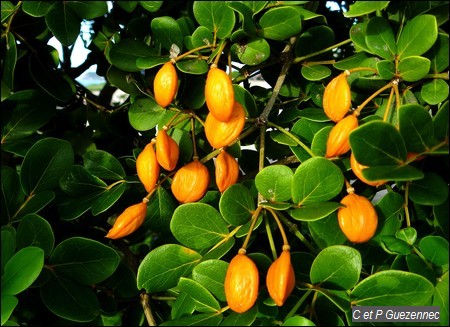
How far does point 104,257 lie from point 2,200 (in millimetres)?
154

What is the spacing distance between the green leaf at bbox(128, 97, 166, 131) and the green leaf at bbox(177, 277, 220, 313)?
0.24m

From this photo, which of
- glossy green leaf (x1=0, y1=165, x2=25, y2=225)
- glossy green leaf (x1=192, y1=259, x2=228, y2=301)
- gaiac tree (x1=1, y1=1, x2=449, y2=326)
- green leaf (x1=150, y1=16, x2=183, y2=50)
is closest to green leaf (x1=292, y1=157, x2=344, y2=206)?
gaiac tree (x1=1, y1=1, x2=449, y2=326)

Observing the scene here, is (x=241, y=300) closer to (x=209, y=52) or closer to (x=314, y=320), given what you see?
(x=314, y=320)

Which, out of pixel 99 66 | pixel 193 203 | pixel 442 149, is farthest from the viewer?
pixel 99 66

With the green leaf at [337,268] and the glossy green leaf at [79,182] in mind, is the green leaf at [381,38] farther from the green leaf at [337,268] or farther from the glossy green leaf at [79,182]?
the glossy green leaf at [79,182]

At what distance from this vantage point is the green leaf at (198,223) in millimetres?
626

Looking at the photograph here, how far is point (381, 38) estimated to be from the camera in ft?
2.00

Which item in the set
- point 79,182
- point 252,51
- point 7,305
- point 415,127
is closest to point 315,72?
point 252,51

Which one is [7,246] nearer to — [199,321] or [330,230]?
[199,321]

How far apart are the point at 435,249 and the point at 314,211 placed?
Answer: 140 millimetres

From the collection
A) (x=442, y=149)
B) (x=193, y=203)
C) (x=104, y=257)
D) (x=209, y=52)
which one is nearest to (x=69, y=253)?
(x=104, y=257)

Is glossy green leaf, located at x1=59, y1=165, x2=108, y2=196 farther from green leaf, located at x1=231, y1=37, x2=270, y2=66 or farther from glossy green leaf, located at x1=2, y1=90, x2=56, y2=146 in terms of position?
green leaf, located at x1=231, y1=37, x2=270, y2=66

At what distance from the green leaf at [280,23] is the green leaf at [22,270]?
0.33 meters

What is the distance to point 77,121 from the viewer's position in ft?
3.03
